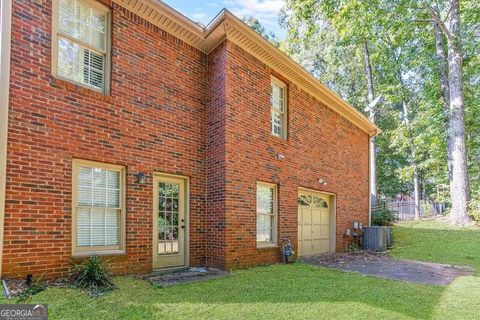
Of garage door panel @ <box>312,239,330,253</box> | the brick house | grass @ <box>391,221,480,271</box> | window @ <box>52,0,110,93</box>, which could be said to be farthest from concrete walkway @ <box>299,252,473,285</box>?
window @ <box>52,0,110,93</box>

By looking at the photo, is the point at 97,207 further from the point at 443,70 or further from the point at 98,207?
the point at 443,70

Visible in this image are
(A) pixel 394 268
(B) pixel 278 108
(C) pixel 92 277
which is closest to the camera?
(C) pixel 92 277

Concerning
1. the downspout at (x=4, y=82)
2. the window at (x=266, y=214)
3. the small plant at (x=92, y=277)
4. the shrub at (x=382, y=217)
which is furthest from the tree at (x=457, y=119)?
the downspout at (x=4, y=82)

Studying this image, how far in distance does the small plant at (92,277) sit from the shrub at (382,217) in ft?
46.3

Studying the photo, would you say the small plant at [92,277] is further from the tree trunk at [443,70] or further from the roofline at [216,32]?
the tree trunk at [443,70]

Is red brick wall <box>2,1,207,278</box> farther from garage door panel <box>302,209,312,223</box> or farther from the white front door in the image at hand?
garage door panel <box>302,209,312,223</box>

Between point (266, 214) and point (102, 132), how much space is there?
462 cm

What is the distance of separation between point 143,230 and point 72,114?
258 cm

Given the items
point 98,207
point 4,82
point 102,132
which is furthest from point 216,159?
point 4,82

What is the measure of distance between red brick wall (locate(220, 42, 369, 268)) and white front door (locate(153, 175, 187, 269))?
3.47 ft

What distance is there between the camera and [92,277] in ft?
17.5

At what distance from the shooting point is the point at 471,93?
19234 millimetres

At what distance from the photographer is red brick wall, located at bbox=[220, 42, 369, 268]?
793 centimetres

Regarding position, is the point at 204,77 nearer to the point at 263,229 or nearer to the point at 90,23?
the point at 90,23
